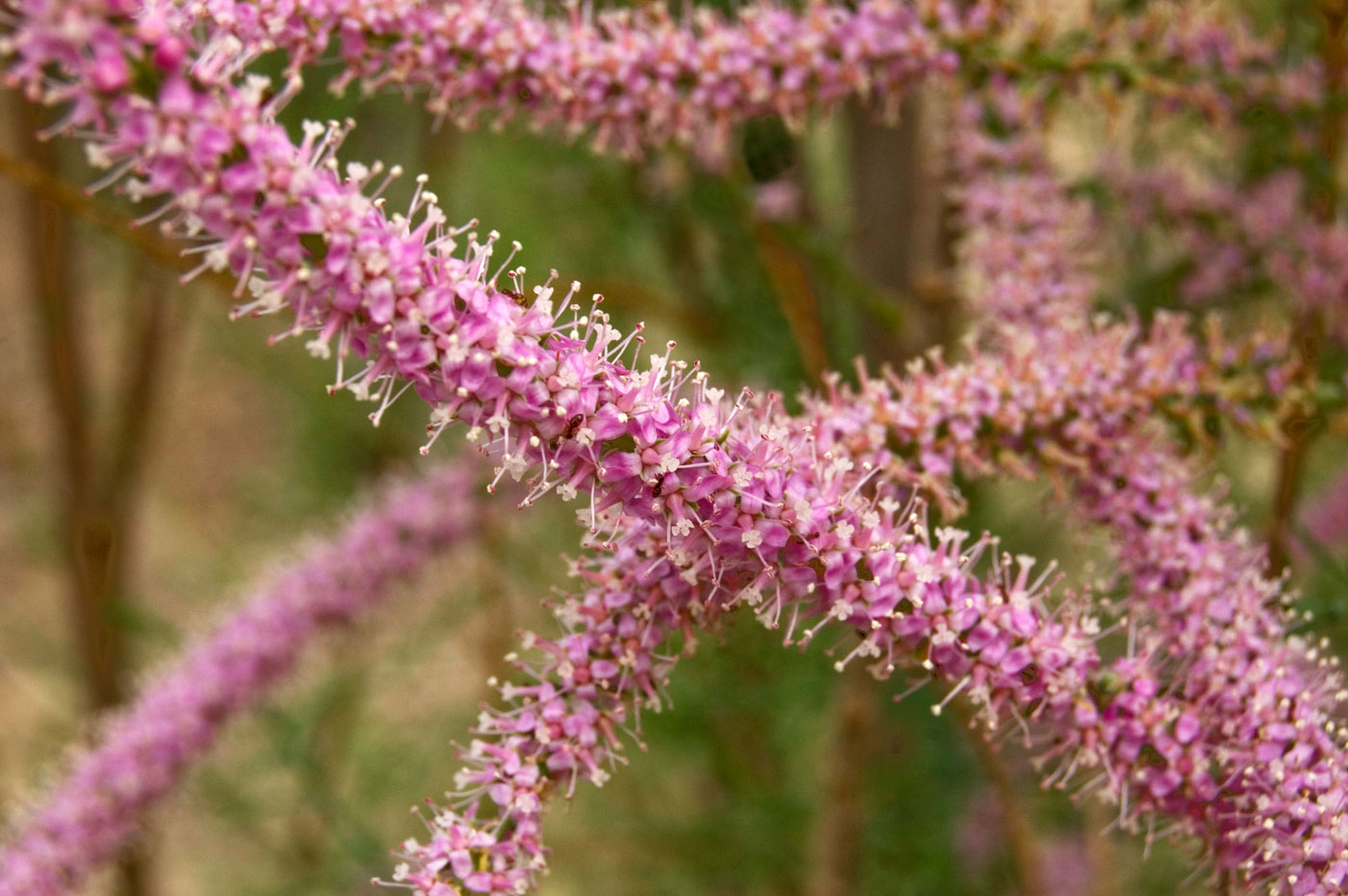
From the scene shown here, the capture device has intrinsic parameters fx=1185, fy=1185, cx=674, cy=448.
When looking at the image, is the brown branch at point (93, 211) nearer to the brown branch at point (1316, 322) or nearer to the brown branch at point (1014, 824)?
the brown branch at point (1014, 824)

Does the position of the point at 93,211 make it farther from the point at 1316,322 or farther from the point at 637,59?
the point at 1316,322

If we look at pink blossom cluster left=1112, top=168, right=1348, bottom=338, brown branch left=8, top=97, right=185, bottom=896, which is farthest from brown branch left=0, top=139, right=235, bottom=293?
pink blossom cluster left=1112, top=168, right=1348, bottom=338

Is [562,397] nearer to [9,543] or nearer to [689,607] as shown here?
[689,607]

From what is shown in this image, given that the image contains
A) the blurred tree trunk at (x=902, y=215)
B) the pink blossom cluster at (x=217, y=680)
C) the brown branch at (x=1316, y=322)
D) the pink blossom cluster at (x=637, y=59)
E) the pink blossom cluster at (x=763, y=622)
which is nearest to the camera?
the pink blossom cluster at (x=763, y=622)

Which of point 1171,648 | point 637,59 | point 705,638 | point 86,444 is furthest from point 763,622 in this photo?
point 86,444

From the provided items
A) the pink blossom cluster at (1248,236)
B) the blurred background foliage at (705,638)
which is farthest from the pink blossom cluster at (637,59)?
the pink blossom cluster at (1248,236)

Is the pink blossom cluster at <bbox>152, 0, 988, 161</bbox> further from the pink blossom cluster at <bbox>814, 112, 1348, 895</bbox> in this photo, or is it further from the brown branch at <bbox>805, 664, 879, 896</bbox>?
the brown branch at <bbox>805, 664, 879, 896</bbox>

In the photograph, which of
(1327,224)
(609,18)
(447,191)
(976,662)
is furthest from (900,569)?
(447,191)
